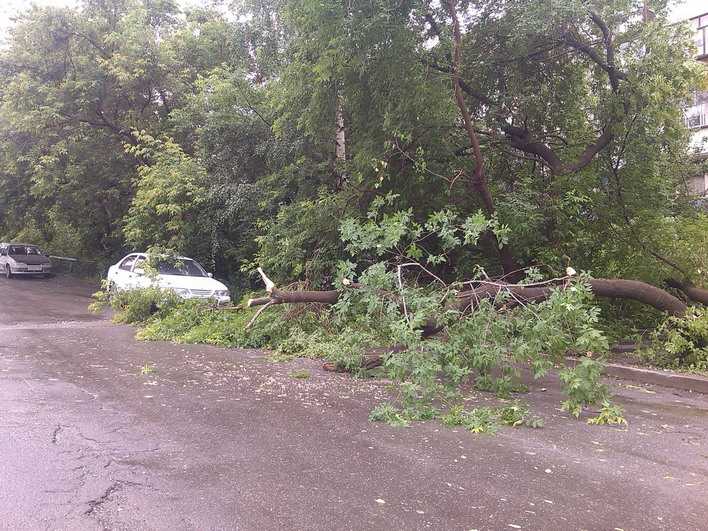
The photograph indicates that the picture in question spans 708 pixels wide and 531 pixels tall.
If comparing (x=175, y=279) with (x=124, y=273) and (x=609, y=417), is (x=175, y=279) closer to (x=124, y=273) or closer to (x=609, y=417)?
(x=124, y=273)

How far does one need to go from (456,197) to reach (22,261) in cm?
2266

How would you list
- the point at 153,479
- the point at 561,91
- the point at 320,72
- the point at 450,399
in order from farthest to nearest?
1. the point at 561,91
2. the point at 320,72
3. the point at 450,399
4. the point at 153,479

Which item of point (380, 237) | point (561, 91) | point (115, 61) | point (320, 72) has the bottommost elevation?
point (380, 237)

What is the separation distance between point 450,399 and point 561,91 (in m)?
7.71

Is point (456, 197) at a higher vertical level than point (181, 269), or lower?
higher

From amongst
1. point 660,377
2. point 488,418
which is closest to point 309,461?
point 488,418

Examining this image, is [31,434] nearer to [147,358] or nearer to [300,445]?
[300,445]

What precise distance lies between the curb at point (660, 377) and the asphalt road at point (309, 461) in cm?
28

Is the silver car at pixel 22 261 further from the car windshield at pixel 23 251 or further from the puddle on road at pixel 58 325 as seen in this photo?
the puddle on road at pixel 58 325

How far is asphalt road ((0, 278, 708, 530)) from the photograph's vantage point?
383 centimetres

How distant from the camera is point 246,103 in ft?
51.5

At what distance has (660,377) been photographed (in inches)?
320

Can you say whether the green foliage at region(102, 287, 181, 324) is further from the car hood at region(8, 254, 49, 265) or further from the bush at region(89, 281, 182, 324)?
the car hood at region(8, 254, 49, 265)

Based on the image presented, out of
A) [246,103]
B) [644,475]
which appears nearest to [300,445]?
[644,475]
